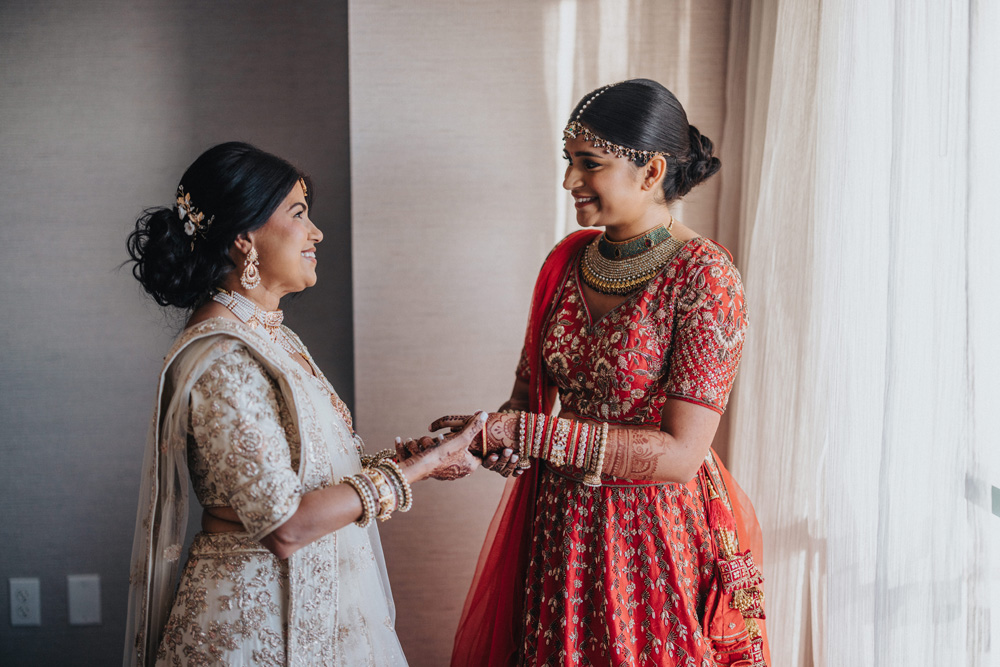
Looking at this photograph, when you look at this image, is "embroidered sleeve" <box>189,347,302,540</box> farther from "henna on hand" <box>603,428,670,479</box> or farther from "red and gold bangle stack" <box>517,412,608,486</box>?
"henna on hand" <box>603,428,670,479</box>

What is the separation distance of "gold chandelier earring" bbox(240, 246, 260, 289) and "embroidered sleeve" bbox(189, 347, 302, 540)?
0.19 metres

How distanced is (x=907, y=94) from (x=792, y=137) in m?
0.40

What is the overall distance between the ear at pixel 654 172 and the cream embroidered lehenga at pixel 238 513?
794 millimetres

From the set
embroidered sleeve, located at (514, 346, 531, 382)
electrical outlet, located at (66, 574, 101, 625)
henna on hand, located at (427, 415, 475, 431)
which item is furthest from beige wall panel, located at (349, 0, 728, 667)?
electrical outlet, located at (66, 574, 101, 625)

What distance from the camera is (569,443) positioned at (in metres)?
1.29

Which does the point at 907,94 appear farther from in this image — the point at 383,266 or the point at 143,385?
the point at 143,385

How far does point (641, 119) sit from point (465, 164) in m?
0.67

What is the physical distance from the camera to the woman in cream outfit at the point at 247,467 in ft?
3.62

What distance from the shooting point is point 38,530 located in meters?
2.32

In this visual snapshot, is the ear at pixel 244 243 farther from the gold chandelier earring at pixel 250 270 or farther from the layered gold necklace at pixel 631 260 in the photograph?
the layered gold necklace at pixel 631 260

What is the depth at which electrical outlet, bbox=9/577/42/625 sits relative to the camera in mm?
2318

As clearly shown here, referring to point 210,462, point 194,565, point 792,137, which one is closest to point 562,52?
point 792,137

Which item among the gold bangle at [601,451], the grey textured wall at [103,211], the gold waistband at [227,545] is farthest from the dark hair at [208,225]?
the grey textured wall at [103,211]

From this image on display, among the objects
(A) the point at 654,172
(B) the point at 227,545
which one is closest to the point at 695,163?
(A) the point at 654,172
